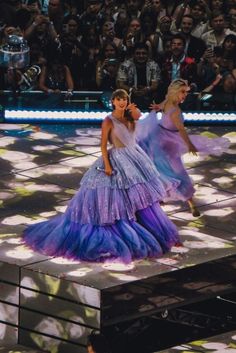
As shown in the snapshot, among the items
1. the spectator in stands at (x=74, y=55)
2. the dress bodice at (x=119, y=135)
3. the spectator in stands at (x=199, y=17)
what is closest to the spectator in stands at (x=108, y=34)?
the spectator in stands at (x=74, y=55)

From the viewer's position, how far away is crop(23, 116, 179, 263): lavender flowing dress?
1038 centimetres

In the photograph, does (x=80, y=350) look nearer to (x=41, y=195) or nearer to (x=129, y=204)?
(x=129, y=204)

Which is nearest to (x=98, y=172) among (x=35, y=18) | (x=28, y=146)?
(x=28, y=146)

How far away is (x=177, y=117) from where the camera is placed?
11359 mm

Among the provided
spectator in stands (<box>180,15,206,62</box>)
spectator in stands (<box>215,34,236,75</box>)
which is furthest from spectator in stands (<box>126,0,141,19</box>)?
spectator in stands (<box>215,34,236,75</box>)

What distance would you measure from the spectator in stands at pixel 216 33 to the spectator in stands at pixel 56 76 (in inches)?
72.6

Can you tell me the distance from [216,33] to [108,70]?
1582mm

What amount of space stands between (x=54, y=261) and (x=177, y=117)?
6.02 ft

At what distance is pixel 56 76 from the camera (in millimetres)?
14352

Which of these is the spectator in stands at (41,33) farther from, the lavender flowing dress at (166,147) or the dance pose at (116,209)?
the dance pose at (116,209)

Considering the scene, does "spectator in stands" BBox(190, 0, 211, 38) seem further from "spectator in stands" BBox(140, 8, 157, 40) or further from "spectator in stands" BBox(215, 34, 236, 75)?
"spectator in stands" BBox(215, 34, 236, 75)

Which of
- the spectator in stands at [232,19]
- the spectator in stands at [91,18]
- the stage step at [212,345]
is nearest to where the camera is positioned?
the stage step at [212,345]

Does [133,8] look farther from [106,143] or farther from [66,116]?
[106,143]

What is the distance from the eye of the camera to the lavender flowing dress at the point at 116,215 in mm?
10375
